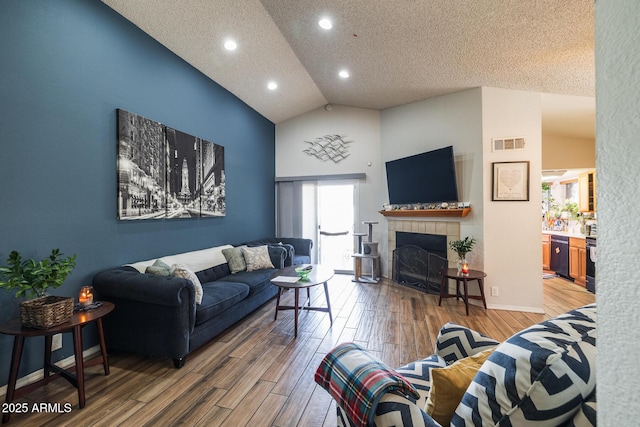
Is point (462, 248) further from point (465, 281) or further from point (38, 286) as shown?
point (38, 286)

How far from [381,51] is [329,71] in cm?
100

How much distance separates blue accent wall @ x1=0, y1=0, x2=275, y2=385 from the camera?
2.02m

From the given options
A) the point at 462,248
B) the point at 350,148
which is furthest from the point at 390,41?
the point at 462,248

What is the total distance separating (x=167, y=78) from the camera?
331cm

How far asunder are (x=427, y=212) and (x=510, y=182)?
1.15m

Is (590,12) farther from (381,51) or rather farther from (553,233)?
(553,233)

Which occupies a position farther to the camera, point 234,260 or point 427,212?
point 427,212

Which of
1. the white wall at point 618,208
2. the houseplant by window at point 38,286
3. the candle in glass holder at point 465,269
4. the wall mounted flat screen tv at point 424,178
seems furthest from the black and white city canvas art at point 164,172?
the candle in glass holder at point 465,269

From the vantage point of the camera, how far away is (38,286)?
6.17 ft

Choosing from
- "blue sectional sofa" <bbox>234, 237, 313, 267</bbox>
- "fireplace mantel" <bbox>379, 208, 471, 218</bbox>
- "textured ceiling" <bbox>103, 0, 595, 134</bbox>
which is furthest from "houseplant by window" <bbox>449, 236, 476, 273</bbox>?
"blue sectional sofa" <bbox>234, 237, 313, 267</bbox>

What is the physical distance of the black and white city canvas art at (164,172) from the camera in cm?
280

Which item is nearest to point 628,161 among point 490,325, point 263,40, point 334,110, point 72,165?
point 72,165

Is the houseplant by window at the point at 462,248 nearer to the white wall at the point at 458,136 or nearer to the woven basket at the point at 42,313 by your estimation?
the white wall at the point at 458,136

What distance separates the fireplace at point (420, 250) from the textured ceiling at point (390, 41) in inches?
81.7
